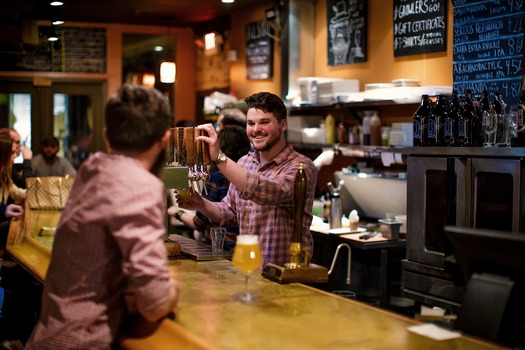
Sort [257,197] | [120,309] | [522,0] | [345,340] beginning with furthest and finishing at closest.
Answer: [522,0]
[257,197]
[120,309]
[345,340]


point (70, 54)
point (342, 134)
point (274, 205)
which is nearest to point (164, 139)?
point (274, 205)

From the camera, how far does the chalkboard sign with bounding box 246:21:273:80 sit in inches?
351

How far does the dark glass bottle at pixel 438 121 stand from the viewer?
4.46 m

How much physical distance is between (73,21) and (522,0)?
815cm

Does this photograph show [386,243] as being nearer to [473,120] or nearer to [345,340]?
[473,120]

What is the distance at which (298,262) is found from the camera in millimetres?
3148

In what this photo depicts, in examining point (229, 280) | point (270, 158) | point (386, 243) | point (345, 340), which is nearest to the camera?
point (345, 340)

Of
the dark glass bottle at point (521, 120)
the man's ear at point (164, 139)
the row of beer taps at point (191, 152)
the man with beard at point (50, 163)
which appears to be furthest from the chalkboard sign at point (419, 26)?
the man with beard at point (50, 163)

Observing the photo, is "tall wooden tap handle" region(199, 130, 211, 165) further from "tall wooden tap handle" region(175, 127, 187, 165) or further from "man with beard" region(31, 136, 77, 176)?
"man with beard" region(31, 136, 77, 176)

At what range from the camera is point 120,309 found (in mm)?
2424

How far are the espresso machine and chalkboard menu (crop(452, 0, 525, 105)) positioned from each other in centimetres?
268

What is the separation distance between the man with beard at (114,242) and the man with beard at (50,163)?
304 inches

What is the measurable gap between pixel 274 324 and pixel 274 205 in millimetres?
1383

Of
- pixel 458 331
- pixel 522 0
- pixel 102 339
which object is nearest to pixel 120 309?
pixel 102 339
